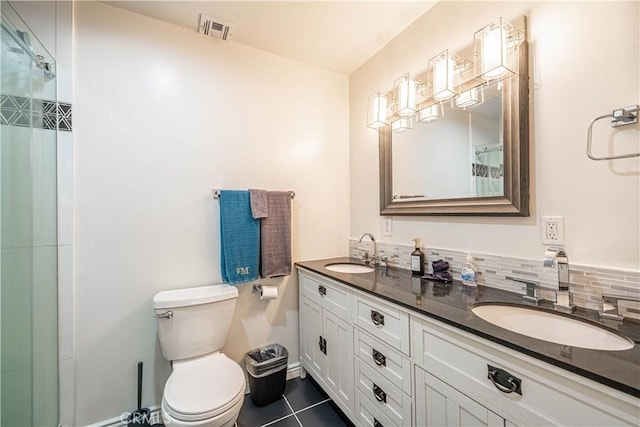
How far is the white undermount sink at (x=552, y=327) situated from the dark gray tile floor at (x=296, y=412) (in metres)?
1.02

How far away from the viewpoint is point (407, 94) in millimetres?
1667

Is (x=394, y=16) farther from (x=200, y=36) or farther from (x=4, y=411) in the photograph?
(x=4, y=411)

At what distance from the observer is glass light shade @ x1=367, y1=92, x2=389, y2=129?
1866 mm

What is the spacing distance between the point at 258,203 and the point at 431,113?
120 centimetres

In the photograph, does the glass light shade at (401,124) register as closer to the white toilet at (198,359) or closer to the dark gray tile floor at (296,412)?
the white toilet at (198,359)

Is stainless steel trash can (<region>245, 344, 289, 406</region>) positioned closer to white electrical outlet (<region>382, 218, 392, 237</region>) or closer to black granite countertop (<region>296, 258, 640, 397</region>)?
black granite countertop (<region>296, 258, 640, 397</region>)

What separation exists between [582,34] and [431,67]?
636 mm

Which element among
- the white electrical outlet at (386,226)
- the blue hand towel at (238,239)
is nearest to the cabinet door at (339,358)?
the blue hand towel at (238,239)

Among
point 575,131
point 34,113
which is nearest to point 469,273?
point 575,131

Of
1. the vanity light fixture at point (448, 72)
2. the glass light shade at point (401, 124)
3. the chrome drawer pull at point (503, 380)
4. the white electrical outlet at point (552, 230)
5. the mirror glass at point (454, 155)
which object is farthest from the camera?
the glass light shade at point (401, 124)

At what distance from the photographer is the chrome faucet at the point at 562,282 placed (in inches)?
38.6

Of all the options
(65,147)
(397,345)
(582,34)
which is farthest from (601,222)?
(65,147)

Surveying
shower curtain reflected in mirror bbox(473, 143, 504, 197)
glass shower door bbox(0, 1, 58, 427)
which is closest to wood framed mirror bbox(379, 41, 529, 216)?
shower curtain reflected in mirror bbox(473, 143, 504, 197)

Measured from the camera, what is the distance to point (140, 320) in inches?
62.2
